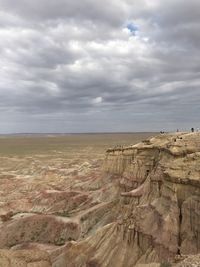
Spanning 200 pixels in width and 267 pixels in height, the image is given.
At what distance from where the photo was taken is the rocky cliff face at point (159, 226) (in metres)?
36.0

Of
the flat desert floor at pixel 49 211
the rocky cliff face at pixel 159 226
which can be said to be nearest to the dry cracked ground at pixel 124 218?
the rocky cliff face at pixel 159 226

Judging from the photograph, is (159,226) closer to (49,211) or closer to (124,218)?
(124,218)

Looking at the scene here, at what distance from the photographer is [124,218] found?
4531 centimetres

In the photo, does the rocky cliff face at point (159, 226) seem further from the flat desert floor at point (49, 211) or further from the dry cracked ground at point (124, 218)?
the flat desert floor at point (49, 211)

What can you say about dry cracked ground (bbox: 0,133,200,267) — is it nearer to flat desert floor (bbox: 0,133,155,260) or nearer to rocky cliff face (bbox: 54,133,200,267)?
rocky cliff face (bbox: 54,133,200,267)

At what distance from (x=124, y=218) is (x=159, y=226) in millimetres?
7880

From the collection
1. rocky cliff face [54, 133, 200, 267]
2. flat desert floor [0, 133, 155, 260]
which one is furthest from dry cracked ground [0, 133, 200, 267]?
flat desert floor [0, 133, 155, 260]

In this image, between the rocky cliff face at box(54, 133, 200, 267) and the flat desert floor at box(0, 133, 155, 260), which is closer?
the rocky cliff face at box(54, 133, 200, 267)

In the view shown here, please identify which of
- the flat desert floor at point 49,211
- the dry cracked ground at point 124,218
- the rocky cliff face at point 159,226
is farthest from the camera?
the flat desert floor at point 49,211

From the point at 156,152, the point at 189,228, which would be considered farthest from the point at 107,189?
the point at 189,228

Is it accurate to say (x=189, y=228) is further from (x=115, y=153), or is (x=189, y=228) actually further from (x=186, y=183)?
(x=115, y=153)

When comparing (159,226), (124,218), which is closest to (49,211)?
(124,218)

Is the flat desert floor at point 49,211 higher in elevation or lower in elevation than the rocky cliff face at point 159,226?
lower

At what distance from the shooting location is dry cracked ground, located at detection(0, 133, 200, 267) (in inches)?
1439
